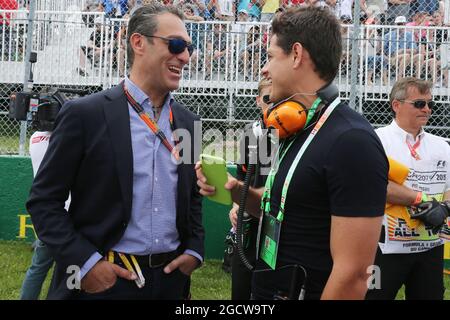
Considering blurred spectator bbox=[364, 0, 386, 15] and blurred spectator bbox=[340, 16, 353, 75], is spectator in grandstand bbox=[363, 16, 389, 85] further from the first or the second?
blurred spectator bbox=[364, 0, 386, 15]

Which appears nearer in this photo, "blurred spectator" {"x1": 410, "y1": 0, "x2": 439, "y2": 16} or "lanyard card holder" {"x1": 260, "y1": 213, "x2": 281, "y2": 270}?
"lanyard card holder" {"x1": 260, "y1": 213, "x2": 281, "y2": 270}

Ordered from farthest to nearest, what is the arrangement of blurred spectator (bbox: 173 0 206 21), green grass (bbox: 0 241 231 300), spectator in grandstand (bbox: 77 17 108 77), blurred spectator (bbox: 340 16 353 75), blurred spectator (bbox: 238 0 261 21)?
blurred spectator (bbox: 173 0 206 21) < blurred spectator (bbox: 238 0 261 21) < spectator in grandstand (bbox: 77 17 108 77) < blurred spectator (bbox: 340 16 353 75) < green grass (bbox: 0 241 231 300)

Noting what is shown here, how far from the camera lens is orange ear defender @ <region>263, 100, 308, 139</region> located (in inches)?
87.8

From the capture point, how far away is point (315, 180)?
2.12 m

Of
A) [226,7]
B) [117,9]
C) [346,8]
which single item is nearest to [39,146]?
[226,7]

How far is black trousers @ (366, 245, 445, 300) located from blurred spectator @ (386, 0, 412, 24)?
6046 millimetres

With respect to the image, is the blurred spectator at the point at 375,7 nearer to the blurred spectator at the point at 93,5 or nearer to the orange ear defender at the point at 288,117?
the blurred spectator at the point at 93,5

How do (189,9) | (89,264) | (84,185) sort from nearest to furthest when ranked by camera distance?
(89,264), (84,185), (189,9)

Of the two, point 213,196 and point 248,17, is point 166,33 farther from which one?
point 248,17

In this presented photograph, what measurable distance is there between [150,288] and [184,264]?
218 millimetres

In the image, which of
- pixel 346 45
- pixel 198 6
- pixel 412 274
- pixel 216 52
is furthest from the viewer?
pixel 198 6

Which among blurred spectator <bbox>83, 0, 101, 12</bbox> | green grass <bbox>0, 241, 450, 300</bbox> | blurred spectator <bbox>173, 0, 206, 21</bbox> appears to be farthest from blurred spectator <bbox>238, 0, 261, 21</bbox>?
green grass <bbox>0, 241, 450, 300</bbox>

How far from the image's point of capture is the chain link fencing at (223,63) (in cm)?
803

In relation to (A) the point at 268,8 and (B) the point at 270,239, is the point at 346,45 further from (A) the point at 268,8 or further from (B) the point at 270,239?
(B) the point at 270,239
